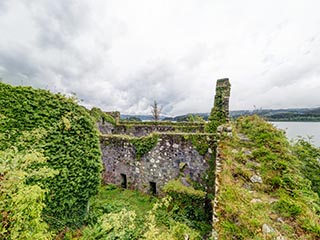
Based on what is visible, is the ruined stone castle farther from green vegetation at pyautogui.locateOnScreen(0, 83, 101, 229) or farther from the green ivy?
the green ivy

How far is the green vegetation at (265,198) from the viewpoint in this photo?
8.41 ft

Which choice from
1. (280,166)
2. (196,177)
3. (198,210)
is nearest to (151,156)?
(196,177)

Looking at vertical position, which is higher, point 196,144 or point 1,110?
point 1,110

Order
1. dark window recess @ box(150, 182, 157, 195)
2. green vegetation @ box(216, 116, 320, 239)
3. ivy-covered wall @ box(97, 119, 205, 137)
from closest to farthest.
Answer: green vegetation @ box(216, 116, 320, 239)
dark window recess @ box(150, 182, 157, 195)
ivy-covered wall @ box(97, 119, 205, 137)

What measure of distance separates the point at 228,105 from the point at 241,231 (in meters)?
7.69

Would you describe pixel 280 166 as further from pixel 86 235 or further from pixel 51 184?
pixel 51 184

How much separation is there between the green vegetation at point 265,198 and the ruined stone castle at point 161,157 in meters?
2.95

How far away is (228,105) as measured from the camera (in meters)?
9.53

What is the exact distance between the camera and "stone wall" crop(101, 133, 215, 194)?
8.19m

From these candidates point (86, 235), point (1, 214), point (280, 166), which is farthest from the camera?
point (86, 235)

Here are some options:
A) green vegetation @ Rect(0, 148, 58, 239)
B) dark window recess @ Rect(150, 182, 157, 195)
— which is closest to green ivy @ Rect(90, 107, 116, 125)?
dark window recess @ Rect(150, 182, 157, 195)

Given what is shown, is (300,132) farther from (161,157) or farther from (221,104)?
(161,157)

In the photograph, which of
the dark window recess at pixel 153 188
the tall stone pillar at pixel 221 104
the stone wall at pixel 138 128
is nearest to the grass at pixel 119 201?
the dark window recess at pixel 153 188

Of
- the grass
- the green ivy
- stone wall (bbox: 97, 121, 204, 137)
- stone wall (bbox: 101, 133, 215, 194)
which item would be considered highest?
the green ivy
